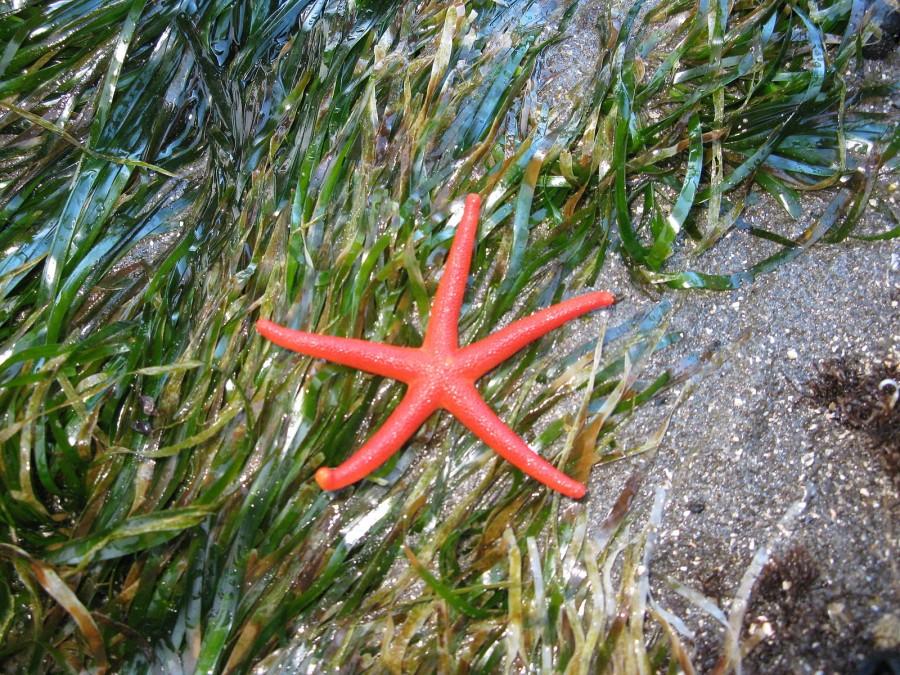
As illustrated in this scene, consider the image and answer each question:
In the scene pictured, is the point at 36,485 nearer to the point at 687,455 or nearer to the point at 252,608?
the point at 252,608

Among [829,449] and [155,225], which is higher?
[155,225]

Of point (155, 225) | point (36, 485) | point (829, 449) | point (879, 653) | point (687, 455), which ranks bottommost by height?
point (879, 653)

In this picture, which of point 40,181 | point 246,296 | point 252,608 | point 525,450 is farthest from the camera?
point 40,181

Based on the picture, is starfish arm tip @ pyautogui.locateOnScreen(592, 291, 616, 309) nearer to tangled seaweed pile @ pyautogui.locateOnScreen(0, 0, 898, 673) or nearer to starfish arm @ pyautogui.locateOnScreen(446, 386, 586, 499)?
tangled seaweed pile @ pyautogui.locateOnScreen(0, 0, 898, 673)

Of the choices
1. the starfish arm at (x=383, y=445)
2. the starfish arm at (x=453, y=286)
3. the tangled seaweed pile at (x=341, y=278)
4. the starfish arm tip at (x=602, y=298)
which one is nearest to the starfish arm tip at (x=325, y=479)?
the starfish arm at (x=383, y=445)

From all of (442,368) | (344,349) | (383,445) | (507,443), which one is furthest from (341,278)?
(507,443)

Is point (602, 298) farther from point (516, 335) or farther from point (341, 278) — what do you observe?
point (341, 278)

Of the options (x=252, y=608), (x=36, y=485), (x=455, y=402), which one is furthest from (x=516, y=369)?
(x=36, y=485)

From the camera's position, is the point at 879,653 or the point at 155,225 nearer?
the point at 879,653
